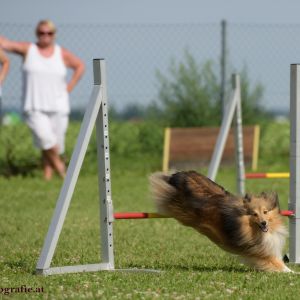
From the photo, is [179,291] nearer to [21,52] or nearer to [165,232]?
[165,232]

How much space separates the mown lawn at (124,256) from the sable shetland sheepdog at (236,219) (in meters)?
0.18

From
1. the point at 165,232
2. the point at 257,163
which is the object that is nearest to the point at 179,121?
the point at 257,163

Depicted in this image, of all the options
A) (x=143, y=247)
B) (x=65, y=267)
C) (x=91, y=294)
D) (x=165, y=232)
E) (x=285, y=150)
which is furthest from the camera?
(x=285, y=150)

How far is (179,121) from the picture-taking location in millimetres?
14766

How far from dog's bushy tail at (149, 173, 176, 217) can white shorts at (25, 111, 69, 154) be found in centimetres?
569

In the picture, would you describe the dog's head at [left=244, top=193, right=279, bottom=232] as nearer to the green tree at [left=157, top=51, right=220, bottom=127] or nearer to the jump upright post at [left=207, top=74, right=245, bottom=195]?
the jump upright post at [left=207, top=74, right=245, bottom=195]

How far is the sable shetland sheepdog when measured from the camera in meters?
6.14

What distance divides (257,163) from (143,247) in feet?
25.0

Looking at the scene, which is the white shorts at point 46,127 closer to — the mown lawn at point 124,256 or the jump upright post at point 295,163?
the mown lawn at point 124,256

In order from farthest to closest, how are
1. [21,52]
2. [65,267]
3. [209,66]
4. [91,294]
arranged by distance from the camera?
[209,66]
[21,52]
[65,267]
[91,294]

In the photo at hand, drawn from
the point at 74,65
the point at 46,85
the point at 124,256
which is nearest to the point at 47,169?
the point at 46,85

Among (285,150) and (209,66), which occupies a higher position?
(209,66)

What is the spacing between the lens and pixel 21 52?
1222 cm

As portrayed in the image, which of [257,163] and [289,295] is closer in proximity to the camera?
[289,295]
